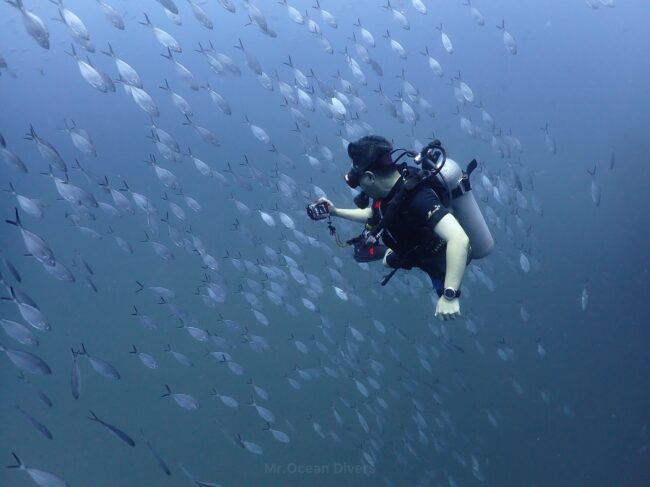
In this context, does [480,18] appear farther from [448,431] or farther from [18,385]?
[18,385]

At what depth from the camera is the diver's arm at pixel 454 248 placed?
329 cm

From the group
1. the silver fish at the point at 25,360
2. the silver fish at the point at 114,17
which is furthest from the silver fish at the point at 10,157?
the silver fish at the point at 25,360

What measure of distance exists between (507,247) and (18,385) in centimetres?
1695

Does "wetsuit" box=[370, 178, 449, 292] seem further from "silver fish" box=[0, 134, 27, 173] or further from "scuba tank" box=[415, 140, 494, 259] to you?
"silver fish" box=[0, 134, 27, 173]

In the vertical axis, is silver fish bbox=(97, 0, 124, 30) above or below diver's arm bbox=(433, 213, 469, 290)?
below

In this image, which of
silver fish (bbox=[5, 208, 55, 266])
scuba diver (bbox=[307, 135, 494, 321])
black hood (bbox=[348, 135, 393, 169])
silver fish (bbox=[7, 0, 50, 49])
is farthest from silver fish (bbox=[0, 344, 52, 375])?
black hood (bbox=[348, 135, 393, 169])

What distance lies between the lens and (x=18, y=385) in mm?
15586

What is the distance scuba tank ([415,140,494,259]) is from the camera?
3715 millimetres

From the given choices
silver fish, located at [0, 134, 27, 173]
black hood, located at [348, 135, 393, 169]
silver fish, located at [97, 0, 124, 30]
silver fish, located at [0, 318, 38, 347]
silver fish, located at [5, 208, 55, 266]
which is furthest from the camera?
silver fish, located at [97, 0, 124, 30]

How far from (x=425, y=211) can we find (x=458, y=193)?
586 millimetres

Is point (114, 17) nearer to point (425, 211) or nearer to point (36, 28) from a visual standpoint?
point (36, 28)

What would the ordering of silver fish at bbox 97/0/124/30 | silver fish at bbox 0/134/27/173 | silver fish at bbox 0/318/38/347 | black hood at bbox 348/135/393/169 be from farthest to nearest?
silver fish at bbox 97/0/124/30 < silver fish at bbox 0/134/27/173 < silver fish at bbox 0/318/38/347 < black hood at bbox 348/135/393/169

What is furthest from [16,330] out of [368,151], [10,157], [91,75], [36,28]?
[368,151]

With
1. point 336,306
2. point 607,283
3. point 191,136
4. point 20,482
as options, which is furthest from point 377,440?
point 191,136
